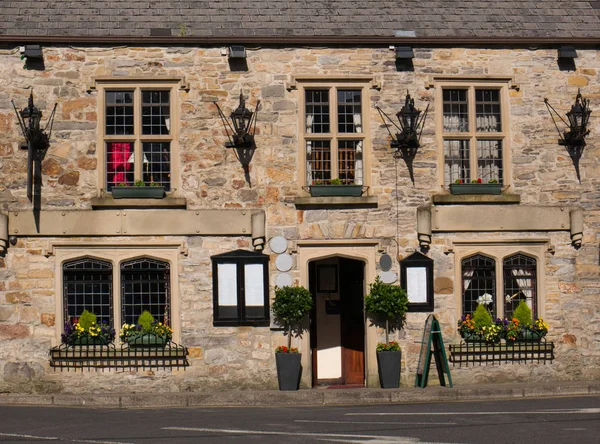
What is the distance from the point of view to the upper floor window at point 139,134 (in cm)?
1973

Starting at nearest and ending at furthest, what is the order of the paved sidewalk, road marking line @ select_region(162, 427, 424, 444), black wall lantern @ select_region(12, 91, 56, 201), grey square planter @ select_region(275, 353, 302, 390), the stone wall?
road marking line @ select_region(162, 427, 424, 444), the paved sidewalk, black wall lantern @ select_region(12, 91, 56, 201), grey square planter @ select_region(275, 353, 302, 390), the stone wall

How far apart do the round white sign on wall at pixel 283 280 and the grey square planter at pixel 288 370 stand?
119 centimetres

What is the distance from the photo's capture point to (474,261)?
2023 cm

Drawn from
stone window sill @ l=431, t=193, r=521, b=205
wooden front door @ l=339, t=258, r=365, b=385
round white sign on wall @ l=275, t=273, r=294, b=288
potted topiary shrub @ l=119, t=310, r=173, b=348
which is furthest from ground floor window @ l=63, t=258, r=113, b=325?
stone window sill @ l=431, t=193, r=521, b=205

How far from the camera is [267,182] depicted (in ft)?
65.0

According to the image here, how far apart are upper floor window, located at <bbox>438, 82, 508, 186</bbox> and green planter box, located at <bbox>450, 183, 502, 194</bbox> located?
138mm

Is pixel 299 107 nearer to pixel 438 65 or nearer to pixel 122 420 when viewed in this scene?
pixel 438 65

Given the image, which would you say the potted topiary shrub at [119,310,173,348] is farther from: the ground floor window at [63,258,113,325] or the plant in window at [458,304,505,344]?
the plant in window at [458,304,505,344]

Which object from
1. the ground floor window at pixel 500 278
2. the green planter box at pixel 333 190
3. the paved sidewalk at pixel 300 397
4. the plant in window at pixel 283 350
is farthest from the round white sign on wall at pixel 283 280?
the ground floor window at pixel 500 278

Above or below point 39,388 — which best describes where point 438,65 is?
above

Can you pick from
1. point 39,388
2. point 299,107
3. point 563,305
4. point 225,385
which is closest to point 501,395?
point 563,305

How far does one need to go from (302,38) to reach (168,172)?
3.20m

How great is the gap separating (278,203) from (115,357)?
3730mm

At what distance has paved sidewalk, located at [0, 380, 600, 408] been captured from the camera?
18219 millimetres
